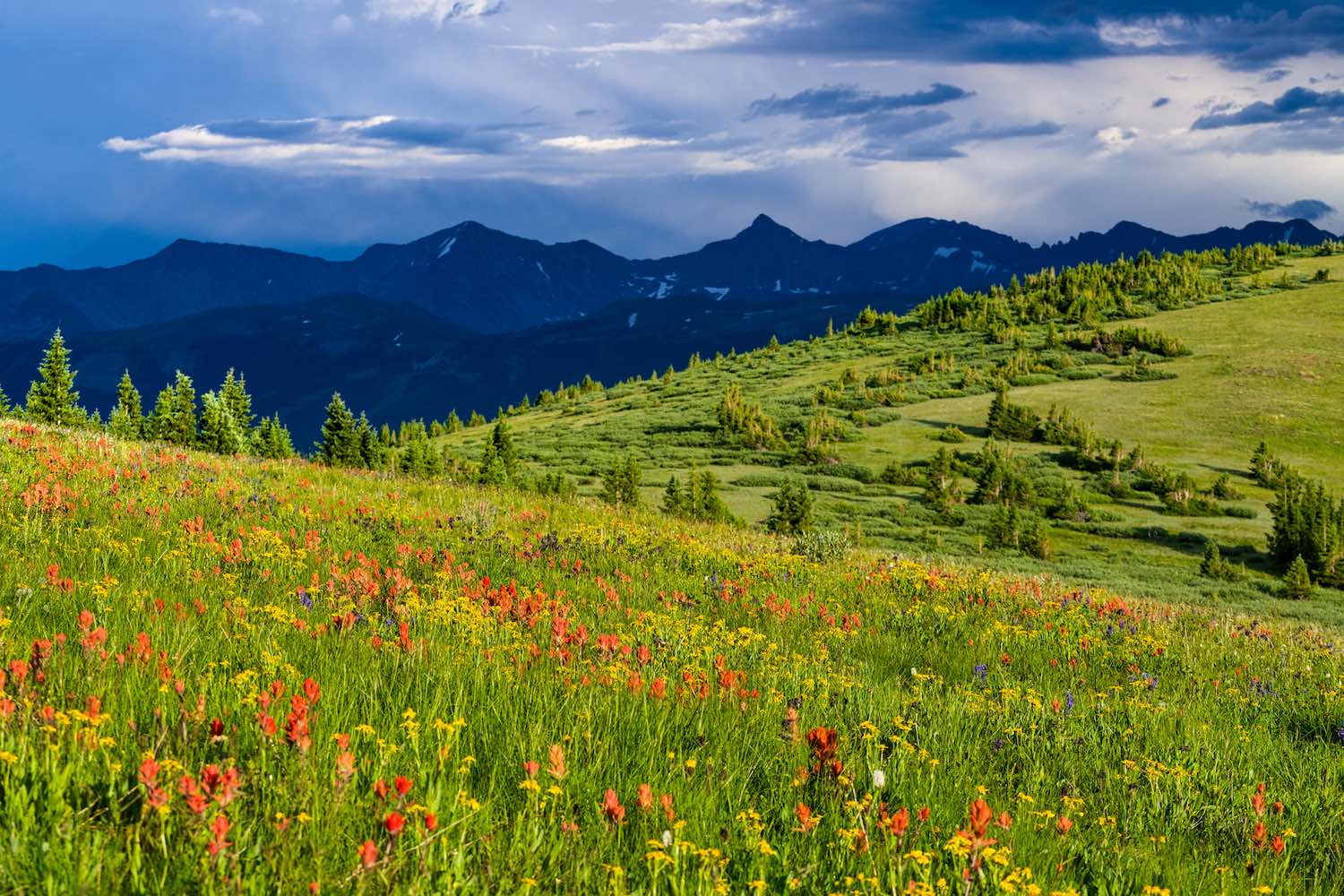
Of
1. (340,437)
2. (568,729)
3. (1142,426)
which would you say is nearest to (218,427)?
(340,437)

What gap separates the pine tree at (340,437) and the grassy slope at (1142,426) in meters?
13.0

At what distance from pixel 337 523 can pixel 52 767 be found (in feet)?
21.4

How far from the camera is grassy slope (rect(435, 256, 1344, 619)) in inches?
1292

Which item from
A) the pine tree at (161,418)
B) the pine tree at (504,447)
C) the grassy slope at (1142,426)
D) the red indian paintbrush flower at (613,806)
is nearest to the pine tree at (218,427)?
the pine tree at (161,418)

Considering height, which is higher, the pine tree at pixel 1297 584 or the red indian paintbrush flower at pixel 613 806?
the red indian paintbrush flower at pixel 613 806

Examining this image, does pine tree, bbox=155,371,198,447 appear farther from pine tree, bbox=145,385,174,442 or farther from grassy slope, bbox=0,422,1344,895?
grassy slope, bbox=0,422,1344,895

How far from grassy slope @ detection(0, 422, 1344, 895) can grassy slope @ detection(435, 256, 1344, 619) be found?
15976mm

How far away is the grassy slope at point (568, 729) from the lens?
8.47 ft

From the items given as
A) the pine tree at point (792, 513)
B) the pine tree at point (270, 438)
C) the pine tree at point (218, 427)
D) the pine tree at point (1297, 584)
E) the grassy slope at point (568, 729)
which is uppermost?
the grassy slope at point (568, 729)

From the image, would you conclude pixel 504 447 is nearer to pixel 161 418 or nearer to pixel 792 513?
pixel 161 418

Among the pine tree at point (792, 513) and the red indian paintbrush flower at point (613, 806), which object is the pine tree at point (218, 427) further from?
the red indian paintbrush flower at point (613, 806)

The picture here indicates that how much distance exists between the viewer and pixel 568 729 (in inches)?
148

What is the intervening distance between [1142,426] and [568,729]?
5857 centimetres

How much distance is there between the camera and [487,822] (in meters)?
2.80
